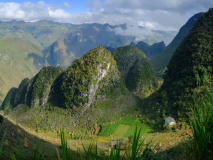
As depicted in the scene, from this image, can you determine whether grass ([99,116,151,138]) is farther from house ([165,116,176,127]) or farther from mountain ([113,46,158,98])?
mountain ([113,46,158,98])

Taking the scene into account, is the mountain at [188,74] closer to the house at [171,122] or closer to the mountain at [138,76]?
the house at [171,122]

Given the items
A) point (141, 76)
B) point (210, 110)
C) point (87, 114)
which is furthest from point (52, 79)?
point (210, 110)

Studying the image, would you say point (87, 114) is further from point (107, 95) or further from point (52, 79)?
point (52, 79)

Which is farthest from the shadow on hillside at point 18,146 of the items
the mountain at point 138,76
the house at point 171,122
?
the mountain at point 138,76

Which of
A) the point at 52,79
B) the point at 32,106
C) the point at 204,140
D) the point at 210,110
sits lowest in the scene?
the point at 32,106

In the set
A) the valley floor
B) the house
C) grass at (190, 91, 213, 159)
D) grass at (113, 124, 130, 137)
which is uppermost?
grass at (190, 91, 213, 159)

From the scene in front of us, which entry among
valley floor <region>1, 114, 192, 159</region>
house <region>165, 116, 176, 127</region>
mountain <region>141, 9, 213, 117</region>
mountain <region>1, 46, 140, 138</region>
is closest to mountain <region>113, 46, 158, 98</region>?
mountain <region>1, 46, 140, 138</region>
